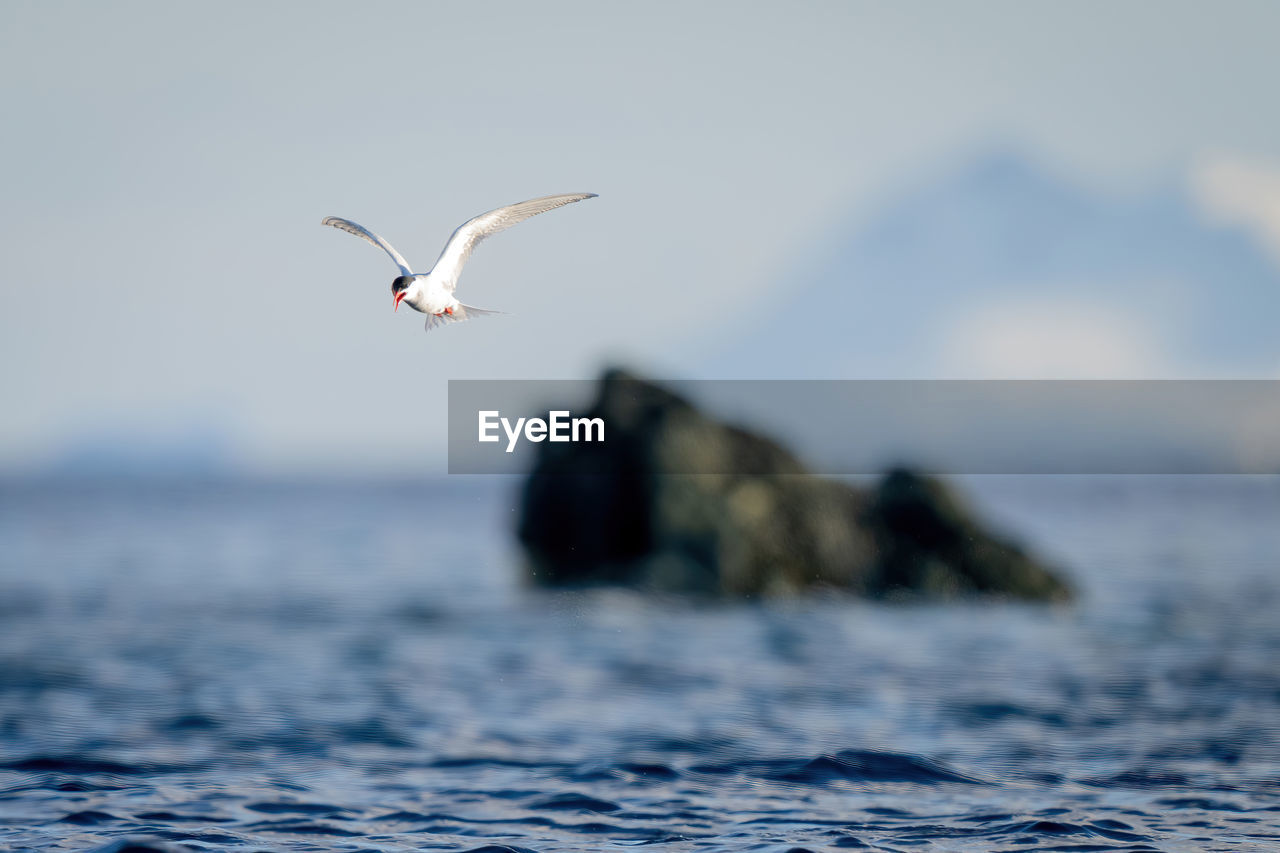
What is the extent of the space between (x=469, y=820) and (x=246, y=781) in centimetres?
248

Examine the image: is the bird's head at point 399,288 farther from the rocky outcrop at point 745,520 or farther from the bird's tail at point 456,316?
the rocky outcrop at point 745,520

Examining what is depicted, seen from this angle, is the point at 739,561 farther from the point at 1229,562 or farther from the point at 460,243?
the point at 1229,562

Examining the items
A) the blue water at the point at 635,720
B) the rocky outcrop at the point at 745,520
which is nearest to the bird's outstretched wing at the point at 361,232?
the blue water at the point at 635,720

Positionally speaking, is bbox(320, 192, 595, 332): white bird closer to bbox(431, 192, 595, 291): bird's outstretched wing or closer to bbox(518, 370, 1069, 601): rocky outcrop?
bbox(431, 192, 595, 291): bird's outstretched wing

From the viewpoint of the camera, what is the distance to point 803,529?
2086 centimetres

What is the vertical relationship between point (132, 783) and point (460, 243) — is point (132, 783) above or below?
below

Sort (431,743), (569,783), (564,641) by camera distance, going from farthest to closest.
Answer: (564,641) < (431,743) < (569,783)

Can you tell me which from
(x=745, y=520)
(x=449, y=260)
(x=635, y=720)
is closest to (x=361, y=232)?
(x=449, y=260)

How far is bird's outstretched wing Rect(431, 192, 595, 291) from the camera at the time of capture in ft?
18.4

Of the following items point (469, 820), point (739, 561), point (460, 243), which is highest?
point (460, 243)

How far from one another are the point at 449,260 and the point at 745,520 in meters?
14.8

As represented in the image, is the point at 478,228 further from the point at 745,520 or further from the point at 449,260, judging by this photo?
the point at 745,520

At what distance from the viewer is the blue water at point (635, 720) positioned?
9.08m

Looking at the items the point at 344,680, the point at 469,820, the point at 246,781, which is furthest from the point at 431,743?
the point at 344,680
